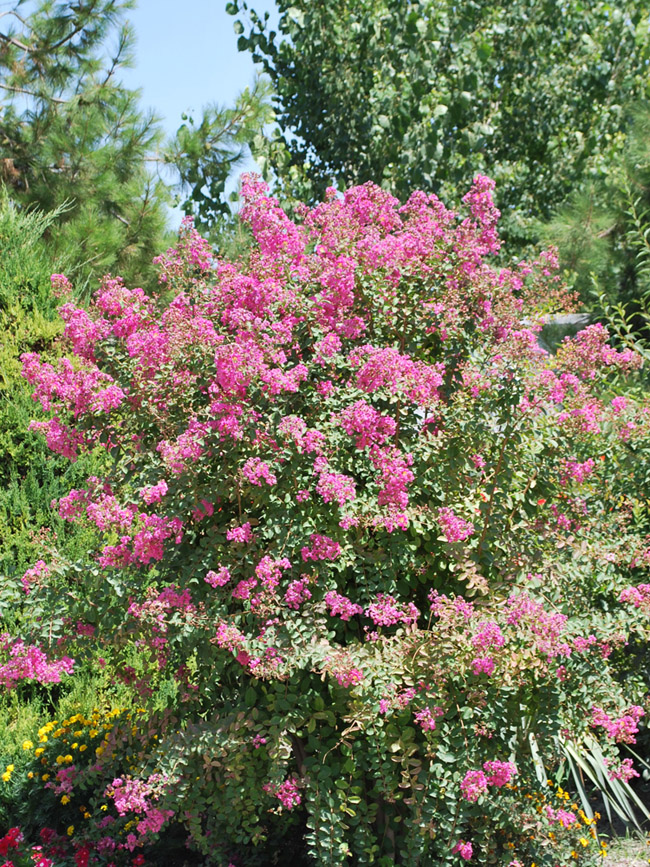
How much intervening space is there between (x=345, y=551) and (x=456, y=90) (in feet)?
19.9

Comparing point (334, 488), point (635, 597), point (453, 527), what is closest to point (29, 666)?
point (334, 488)

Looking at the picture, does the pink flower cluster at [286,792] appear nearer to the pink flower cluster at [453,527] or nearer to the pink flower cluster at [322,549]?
the pink flower cluster at [322,549]

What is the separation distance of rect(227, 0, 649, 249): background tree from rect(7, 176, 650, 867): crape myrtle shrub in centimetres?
434

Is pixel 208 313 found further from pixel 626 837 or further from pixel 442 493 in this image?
pixel 626 837

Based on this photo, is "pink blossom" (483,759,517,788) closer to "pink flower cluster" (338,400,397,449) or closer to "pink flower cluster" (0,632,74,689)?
"pink flower cluster" (338,400,397,449)

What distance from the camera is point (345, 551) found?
2.76 meters

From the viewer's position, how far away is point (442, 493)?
2977mm

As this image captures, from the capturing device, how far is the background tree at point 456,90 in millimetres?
A: 7270

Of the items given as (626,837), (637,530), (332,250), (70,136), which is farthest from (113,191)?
(626,837)

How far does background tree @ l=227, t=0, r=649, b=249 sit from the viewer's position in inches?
286

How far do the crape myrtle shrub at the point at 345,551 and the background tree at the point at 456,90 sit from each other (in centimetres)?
434

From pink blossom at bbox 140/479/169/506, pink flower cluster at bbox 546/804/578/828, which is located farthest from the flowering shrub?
pink flower cluster at bbox 546/804/578/828

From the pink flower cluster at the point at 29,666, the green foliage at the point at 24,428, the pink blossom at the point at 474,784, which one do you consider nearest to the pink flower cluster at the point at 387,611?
the pink blossom at the point at 474,784

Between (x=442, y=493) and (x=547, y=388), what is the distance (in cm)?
53
